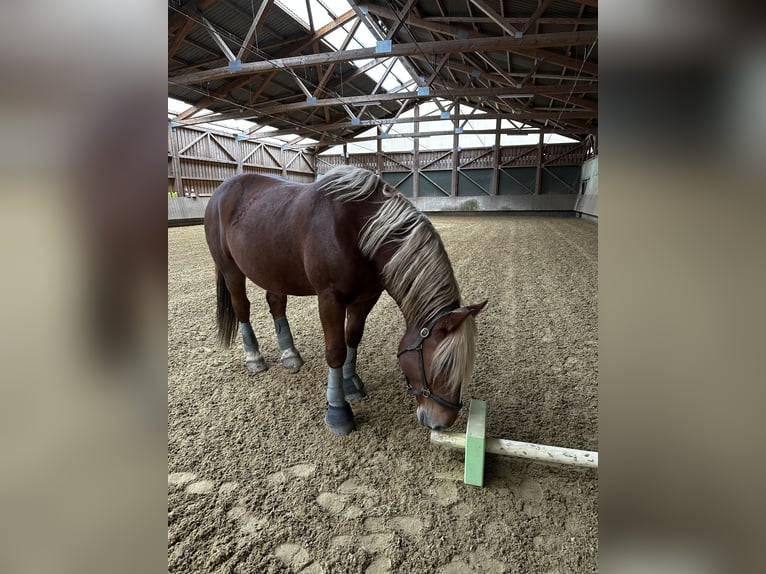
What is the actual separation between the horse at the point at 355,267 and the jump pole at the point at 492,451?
0.32 ft

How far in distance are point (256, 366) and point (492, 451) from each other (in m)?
1.66

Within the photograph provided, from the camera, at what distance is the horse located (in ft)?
5.25

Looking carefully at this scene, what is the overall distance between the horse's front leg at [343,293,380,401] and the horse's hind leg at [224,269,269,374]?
680 millimetres

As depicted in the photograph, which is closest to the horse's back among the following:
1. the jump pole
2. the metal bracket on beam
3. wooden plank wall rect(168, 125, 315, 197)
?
the jump pole

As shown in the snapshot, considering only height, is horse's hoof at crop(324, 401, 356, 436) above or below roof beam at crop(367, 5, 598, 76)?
Result: below

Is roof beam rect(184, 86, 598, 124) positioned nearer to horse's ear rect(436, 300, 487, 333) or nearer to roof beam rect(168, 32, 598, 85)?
roof beam rect(168, 32, 598, 85)

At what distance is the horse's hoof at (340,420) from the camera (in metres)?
1.93
